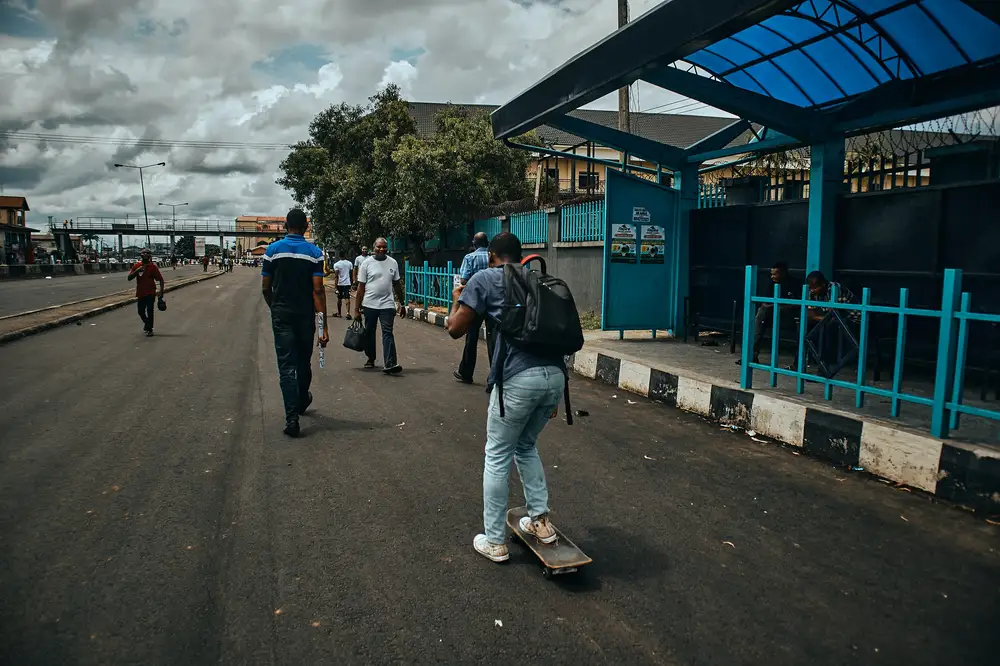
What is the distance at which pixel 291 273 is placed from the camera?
6180mm

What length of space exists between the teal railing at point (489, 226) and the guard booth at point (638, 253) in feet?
30.2

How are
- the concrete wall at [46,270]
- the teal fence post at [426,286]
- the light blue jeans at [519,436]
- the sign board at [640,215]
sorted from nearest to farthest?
the light blue jeans at [519,436], the sign board at [640,215], the teal fence post at [426,286], the concrete wall at [46,270]

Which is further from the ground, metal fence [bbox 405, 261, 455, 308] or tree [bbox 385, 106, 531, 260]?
tree [bbox 385, 106, 531, 260]

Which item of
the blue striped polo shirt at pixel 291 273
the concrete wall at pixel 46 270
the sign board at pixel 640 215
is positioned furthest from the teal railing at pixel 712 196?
the concrete wall at pixel 46 270

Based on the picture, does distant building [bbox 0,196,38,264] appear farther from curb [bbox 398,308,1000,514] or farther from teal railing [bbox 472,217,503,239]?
curb [bbox 398,308,1000,514]

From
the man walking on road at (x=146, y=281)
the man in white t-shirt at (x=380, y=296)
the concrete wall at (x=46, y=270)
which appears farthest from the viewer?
the concrete wall at (x=46, y=270)

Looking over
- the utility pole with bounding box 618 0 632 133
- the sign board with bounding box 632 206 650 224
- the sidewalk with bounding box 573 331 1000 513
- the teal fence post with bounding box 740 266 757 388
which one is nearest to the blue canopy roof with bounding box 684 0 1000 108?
the sign board with bounding box 632 206 650 224

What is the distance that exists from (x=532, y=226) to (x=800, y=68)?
9094mm

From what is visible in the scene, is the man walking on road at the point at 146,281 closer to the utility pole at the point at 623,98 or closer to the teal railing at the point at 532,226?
the teal railing at the point at 532,226

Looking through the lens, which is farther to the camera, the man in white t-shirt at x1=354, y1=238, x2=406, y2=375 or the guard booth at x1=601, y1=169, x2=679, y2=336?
the guard booth at x1=601, y1=169, x2=679, y2=336

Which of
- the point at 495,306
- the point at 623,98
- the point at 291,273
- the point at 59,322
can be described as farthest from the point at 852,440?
the point at 59,322

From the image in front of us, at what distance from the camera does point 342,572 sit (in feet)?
10.8

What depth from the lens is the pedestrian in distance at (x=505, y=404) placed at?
338 centimetres

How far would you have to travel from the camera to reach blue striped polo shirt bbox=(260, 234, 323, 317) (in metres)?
6.14
